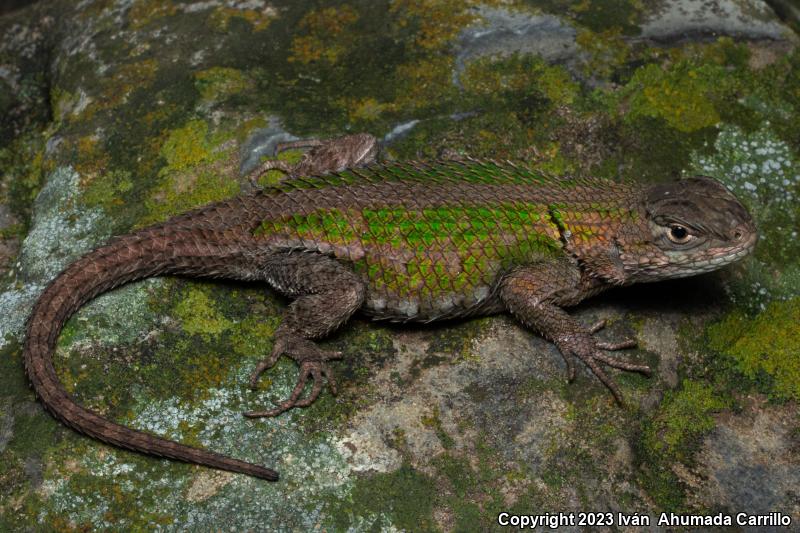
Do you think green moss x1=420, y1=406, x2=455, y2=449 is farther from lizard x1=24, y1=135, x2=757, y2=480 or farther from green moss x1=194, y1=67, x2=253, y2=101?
green moss x1=194, y1=67, x2=253, y2=101

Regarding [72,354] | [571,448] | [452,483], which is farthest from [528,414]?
[72,354]

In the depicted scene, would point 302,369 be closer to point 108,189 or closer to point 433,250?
point 433,250

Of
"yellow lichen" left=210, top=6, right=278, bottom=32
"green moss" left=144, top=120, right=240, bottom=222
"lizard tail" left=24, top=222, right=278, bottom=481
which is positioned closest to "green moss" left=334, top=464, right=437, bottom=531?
"lizard tail" left=24, top=222, right=278, bottom=481

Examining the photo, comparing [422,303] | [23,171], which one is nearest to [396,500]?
[422,303]

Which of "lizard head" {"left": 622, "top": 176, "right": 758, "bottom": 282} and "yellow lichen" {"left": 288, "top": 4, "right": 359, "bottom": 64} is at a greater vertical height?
"yellow lichen" {"left": 288, "top": 4, "right": 359, "bottom": 64}

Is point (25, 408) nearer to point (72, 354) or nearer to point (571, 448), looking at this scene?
point (72, 354)

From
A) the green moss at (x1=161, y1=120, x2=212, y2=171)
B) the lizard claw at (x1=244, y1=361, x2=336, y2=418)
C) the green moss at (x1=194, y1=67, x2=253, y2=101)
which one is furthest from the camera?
the green moss at (x1=194, y1=67, x2=253, y2=101)
